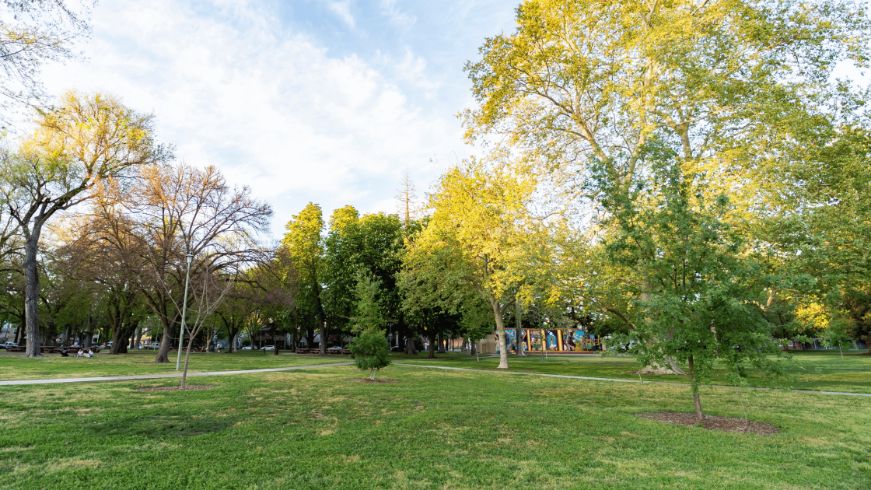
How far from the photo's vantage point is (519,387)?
15.1m

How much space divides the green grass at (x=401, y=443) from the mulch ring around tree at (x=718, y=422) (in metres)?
0.38

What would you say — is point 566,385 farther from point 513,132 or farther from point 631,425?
point 513,132

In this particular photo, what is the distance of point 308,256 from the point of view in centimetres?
4034

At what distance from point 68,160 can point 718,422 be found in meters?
34.1

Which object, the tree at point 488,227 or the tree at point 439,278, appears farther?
the tree at point 439,278

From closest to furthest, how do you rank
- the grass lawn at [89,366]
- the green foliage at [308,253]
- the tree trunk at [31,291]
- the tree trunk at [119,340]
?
the grass lawn at [89,366] < the tree trunk at [31,291] < the tree trunk at [119,340] < the green foliage at [308,253]

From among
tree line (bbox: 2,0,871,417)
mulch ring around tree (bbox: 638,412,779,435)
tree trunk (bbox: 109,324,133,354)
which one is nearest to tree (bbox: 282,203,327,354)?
tree line (bbox: 2,0,871,417)

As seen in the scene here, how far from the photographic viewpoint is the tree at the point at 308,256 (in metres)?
40.0

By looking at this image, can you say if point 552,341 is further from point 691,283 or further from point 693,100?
point 691,283

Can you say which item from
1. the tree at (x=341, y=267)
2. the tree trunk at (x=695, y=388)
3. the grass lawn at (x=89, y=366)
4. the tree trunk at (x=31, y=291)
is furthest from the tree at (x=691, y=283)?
the tree trunk at (x=31, y=291)

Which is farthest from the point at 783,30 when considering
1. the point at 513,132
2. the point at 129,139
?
the point at 129,139

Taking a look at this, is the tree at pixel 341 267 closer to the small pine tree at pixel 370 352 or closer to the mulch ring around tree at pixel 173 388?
the small pine tree at pixel 370 352

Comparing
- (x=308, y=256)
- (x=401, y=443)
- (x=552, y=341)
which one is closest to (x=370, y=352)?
(x=401, y=443)

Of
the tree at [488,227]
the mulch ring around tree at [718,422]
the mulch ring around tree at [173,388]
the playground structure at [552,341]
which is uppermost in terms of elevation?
the tree at [488,227]
